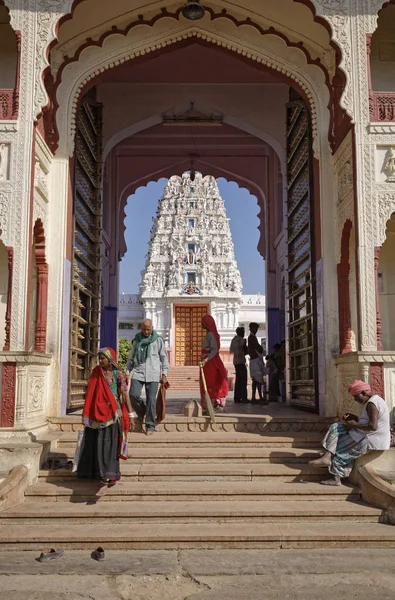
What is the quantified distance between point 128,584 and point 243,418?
3.33 meters

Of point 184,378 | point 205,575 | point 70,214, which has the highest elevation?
point 70,214

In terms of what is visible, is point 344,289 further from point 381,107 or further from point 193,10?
point 193,10

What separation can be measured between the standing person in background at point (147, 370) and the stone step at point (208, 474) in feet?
2.96

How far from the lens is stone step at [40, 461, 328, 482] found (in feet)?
18.0

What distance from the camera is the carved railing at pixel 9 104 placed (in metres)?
6.43

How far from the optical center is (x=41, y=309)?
7047 mm

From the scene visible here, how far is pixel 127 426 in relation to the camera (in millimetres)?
5430

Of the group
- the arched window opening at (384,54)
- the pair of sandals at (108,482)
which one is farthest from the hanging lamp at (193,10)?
the pair of sandals at (108,482)

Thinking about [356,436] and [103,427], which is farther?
[356,436]

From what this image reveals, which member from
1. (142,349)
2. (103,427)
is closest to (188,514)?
(103,427)

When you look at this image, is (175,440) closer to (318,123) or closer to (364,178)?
(364,178)

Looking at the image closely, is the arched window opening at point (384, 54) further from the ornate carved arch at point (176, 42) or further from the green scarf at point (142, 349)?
the green scarf at point (142, 349)

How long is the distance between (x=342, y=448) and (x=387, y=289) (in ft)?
11.5

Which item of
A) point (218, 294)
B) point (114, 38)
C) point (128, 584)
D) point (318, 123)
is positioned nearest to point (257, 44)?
point (318, 123)
